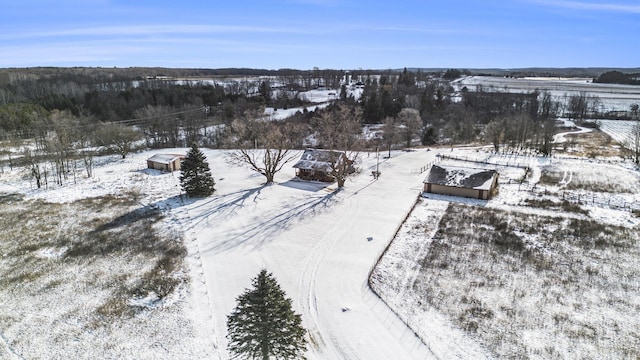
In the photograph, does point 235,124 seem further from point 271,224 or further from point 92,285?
point 92,285

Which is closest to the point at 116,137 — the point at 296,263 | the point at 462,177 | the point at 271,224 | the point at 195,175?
the point at 195,175

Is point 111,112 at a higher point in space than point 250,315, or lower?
higher

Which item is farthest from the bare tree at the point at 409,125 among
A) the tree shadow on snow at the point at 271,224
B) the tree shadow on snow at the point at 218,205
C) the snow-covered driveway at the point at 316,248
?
the tree shadow on snow at the point at 218,205

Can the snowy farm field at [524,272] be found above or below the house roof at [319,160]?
below

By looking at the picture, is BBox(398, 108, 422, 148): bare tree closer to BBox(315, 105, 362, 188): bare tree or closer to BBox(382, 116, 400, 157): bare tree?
BBox(382, 116, 400, 157): bare tree

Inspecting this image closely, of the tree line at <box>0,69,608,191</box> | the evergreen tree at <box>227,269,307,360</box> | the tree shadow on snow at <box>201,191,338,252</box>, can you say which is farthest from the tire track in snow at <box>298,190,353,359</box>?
the tree line at <box>0,69,608,191</box>

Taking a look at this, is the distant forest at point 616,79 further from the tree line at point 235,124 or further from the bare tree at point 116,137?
the bare tree at point 116,137

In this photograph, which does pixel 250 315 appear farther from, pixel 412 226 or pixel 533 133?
pixel 533 133

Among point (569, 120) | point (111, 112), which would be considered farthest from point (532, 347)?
point (569, 120)
